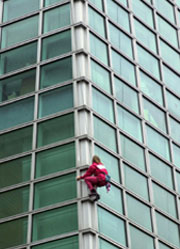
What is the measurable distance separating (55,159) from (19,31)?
762 centimetres

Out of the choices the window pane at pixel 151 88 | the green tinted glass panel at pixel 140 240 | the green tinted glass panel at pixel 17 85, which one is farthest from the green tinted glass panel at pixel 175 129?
the green tinted glass panel at pixel 17 85

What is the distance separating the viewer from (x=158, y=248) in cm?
2978

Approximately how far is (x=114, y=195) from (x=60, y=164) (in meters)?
2.35

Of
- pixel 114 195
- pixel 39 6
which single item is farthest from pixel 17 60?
pixel 114 195

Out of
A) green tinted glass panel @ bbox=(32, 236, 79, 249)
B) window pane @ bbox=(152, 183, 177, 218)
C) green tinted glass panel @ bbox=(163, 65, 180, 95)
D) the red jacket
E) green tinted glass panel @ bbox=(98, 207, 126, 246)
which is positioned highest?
green tinted glass panel @ bbox=(163, 65, 180, 95)

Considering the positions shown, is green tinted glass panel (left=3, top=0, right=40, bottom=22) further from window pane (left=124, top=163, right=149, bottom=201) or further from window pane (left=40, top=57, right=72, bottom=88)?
window pane (left=124, top=163, right=149, bottom=201)

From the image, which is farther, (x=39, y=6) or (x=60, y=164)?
(x=39, y=6)

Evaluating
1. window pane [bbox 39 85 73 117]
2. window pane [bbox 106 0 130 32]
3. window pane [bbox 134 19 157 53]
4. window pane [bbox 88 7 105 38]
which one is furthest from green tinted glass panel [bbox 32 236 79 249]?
window pane [bbox 134 19 157 53]

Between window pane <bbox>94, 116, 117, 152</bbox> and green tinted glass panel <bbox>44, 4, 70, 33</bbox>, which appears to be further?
green tinted glass panel <bbox>44, 4, 70, 33</bbox>

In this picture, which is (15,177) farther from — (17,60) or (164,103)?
(164,103)

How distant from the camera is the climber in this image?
26.9 m

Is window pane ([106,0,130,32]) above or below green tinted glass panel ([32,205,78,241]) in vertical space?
above

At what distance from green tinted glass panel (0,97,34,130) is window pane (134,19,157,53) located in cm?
723

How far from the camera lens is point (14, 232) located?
92.4 ft
